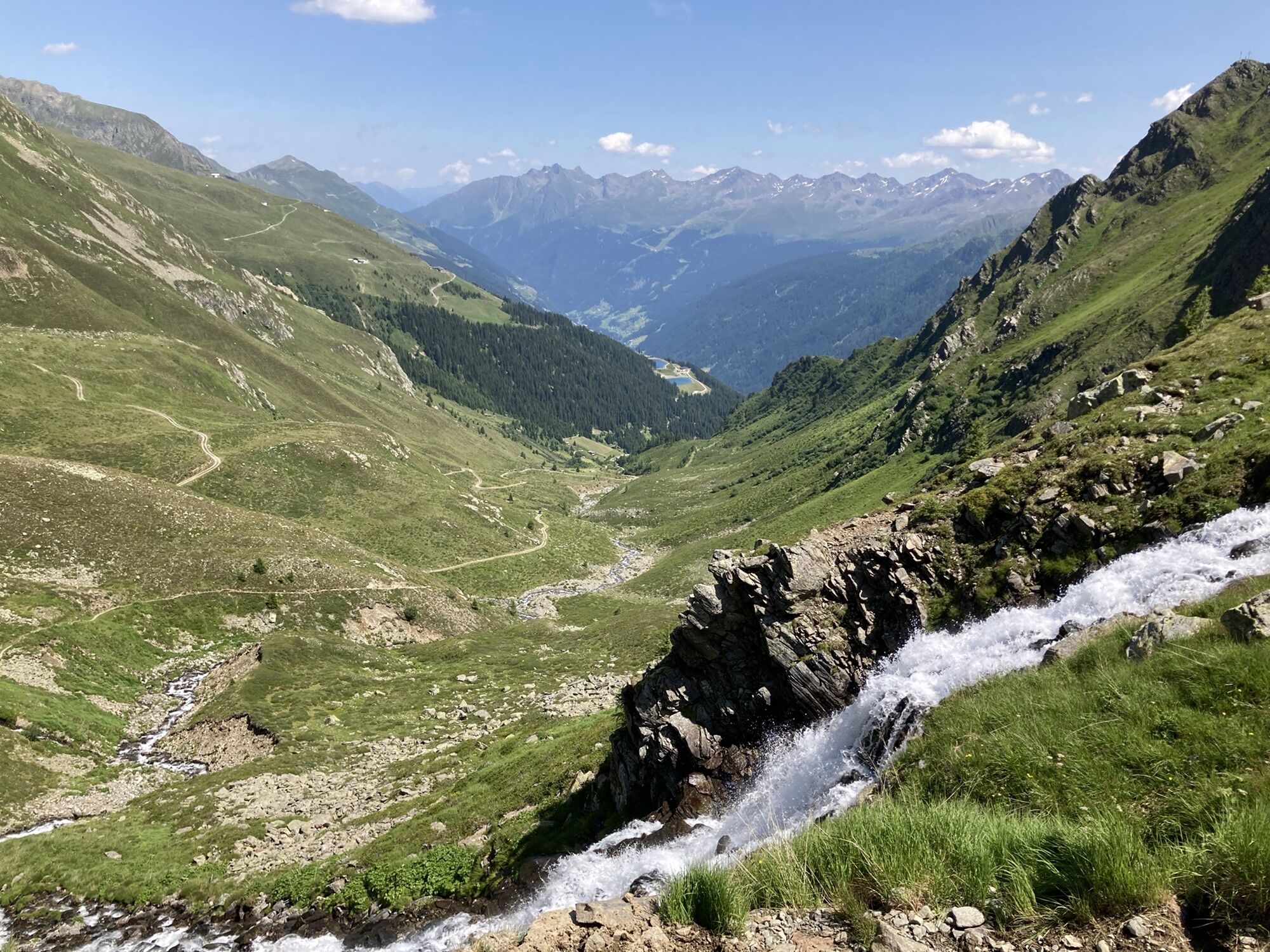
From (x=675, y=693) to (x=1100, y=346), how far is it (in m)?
113

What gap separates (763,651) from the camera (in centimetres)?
2448

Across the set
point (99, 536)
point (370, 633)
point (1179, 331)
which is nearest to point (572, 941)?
point (370, 633)

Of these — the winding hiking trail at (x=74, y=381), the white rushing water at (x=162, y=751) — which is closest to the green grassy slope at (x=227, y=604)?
A: the winding hiking trail at (x=74, y=381)

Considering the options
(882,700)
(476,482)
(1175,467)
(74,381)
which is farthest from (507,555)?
(1175,467)

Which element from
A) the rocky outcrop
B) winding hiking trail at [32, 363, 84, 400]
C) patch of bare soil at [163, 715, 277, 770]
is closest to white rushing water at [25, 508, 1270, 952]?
the rocky outcrop

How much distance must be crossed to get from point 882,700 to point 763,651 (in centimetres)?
592

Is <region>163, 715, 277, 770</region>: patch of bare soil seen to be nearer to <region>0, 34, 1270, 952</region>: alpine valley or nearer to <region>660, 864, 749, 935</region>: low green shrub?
<region>0, 34, 1270, 952</region>: alpine valley

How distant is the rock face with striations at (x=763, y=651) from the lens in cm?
2252

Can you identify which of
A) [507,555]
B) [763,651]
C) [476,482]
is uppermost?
[763,651]

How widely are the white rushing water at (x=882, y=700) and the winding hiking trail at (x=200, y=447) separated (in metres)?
87.2

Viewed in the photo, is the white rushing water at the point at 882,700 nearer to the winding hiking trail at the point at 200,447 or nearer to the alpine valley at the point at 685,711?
the alpine valley at the point at 685,711

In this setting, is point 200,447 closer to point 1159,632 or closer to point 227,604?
point 227,604

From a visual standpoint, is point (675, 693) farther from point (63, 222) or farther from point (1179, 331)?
point (63, 222)

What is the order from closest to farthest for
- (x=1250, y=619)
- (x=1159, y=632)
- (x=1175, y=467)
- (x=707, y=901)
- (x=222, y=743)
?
(x=707, y=901) < (x=1250, y=619) < (x=1159, y=632) < (x=1175, y=467) < (x=222, y=743)
